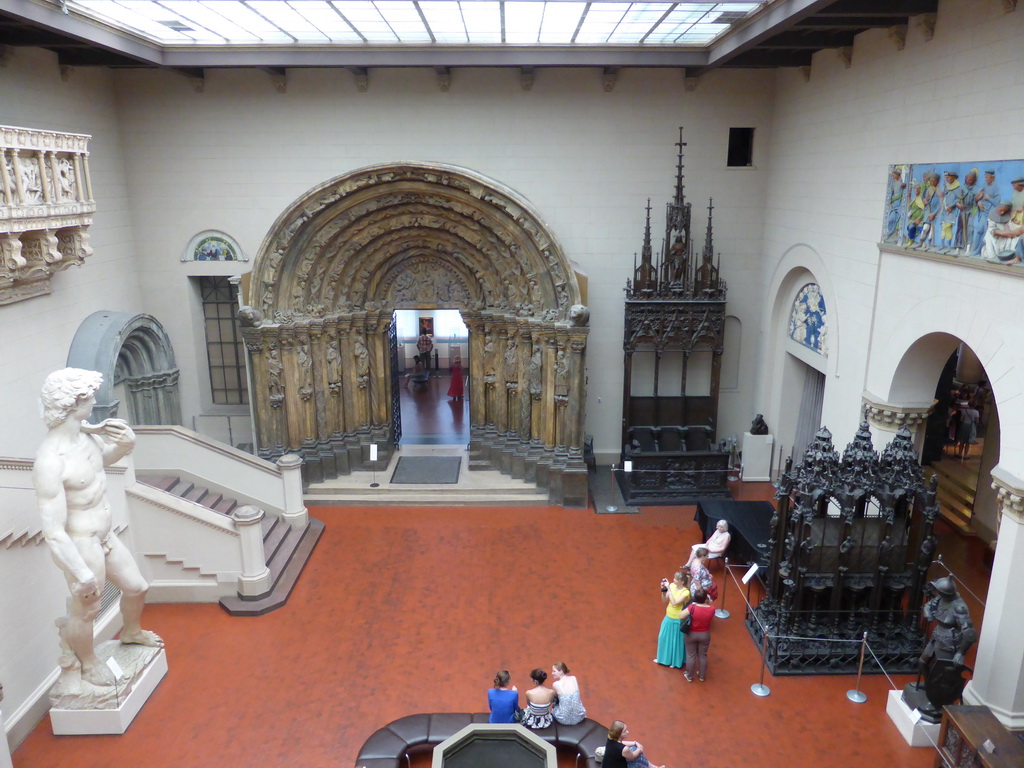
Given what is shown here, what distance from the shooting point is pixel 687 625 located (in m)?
8.37

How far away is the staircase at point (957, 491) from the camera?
1234 centimetres

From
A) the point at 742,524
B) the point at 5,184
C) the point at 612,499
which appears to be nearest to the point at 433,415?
the point at 612,499

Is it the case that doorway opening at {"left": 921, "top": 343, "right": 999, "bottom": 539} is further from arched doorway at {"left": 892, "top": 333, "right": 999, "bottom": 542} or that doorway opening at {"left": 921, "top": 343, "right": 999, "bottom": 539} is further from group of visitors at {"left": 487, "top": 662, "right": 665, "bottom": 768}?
group of visitors at {"left": 487, "top": 662, "right": 665, "bottom": 768}

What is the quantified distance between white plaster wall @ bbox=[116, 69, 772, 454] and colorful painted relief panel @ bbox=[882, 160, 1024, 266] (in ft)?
15.9

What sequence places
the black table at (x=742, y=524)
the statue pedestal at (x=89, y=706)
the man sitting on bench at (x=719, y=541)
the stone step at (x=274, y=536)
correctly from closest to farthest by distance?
the statue pedestal at (x=89, y=706), the man sitting on bench at (x=719, y=541), the black table at (x=742, y=524), the stone step at (x=274, y=536)

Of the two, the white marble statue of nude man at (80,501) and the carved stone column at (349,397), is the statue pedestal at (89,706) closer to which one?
the white marble statue of nude man at (80,501)

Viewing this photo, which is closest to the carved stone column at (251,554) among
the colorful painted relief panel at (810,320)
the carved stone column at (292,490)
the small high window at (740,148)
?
the carved stone column at (292,490)

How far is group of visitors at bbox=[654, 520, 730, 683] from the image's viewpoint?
8359 mm

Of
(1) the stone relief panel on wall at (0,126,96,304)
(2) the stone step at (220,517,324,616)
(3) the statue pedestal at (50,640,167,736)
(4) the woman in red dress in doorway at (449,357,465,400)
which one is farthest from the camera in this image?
(4) the woman in red dress in doorway at (449,357,465,400)

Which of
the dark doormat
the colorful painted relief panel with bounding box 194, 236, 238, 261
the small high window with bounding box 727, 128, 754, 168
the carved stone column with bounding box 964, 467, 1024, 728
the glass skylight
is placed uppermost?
the glass skylight

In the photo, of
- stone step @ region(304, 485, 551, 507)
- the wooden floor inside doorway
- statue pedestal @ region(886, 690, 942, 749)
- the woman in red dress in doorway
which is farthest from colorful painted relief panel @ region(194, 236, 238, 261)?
statue pedestal @ region(886, 690, 942, 749)

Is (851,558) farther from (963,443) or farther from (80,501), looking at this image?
(80,501)

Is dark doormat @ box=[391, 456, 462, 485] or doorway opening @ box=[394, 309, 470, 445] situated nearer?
dark doormat @ box=[391, 456, 462, 485]

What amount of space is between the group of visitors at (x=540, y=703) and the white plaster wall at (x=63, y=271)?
7.45 meters
